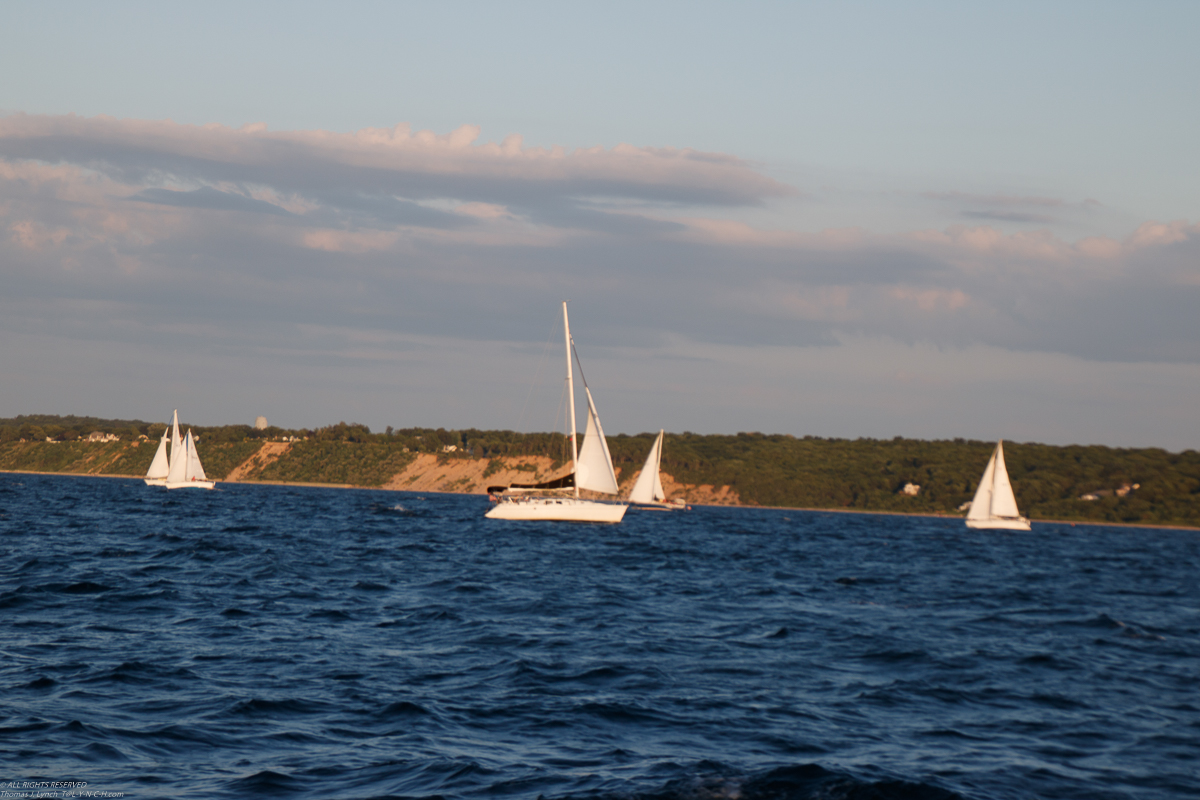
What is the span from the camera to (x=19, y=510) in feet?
229

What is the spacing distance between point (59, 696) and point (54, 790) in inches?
194

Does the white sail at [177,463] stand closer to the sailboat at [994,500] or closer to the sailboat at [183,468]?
the sailboat at [183,468]

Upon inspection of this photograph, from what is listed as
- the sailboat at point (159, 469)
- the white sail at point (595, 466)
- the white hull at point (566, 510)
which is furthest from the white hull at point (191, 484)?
the white sail at point (595, 466)

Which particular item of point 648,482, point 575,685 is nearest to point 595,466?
point 648,482

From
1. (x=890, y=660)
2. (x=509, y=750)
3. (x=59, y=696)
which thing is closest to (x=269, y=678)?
(x=59, y=696)

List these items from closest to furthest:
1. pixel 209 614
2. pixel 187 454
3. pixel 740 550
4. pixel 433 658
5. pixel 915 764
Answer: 1. pixel 915 764
2. pixel 433 658
3. pixel 209 614
4. pixel 740 550
5. pixel 187 454

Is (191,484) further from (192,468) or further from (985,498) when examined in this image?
(985,498)

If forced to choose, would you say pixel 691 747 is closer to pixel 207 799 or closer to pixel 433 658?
pixel 207 799

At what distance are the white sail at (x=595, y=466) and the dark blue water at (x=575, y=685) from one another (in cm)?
4043

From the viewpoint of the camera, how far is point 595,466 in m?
78.9

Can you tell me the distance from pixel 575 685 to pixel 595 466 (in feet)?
202

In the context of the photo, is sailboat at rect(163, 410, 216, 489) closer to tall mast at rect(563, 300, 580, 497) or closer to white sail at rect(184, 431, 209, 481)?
white sail at rect(184, 431, 209, 481)

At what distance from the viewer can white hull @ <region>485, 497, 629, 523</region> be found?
7794 cm

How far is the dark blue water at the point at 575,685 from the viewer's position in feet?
40.1
